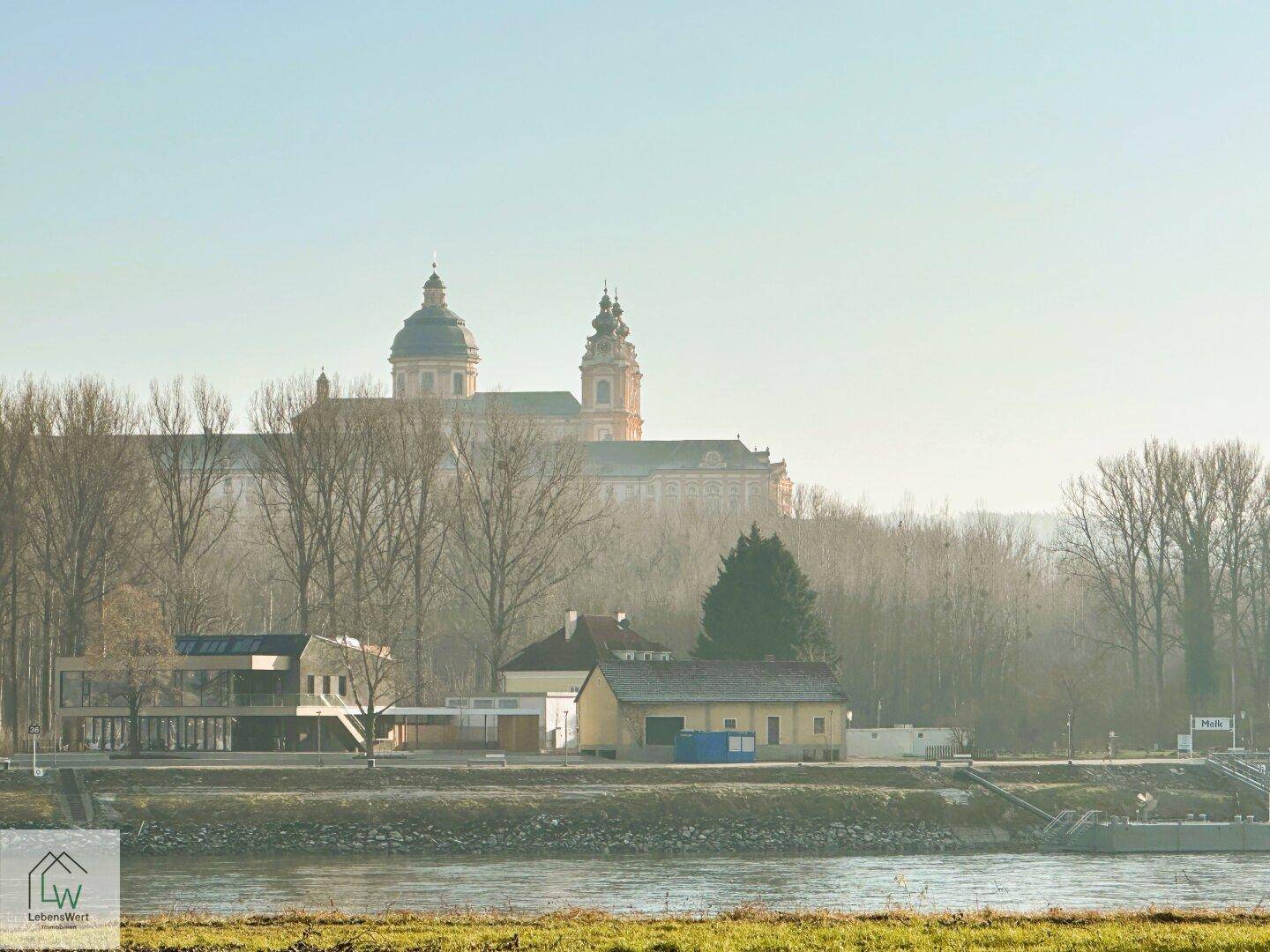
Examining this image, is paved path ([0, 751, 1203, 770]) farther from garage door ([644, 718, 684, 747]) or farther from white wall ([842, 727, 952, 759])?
white wall ([842, 727, 952, 759])

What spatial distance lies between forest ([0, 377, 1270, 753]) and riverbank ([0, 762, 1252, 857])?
51.3 ft

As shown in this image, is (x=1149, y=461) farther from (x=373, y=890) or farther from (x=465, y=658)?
(x=373, y=890)

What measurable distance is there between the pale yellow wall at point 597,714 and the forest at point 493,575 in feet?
31.4

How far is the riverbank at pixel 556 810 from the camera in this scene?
47.6 meters

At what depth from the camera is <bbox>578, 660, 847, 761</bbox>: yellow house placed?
61875 mm

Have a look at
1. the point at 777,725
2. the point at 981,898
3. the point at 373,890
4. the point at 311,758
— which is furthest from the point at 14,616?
the point at 981,898

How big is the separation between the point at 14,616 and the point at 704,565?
158 ft

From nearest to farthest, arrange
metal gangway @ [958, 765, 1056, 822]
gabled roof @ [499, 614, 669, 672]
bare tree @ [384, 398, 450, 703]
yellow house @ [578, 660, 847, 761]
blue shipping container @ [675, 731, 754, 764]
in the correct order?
metal gangway @ [958, 765, 1056, 822], blue shipping container @ [675, 731, 754, 764], yellow house @ [578, 660, 847, 761], gabled roof @ [499, 614, 669, 672], bare tree @ [384, 398, 450, 703]

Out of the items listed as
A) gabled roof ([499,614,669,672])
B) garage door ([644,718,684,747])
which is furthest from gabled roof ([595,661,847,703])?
gabled roof ([499,614,669,672])

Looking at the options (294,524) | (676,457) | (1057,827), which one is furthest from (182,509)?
(676,457)

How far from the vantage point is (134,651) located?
6194 cm

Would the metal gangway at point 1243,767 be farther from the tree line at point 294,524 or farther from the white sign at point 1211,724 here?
the tree line at point 294,524

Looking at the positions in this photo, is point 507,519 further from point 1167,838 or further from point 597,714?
point 1167,838

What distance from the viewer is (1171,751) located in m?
72.8
